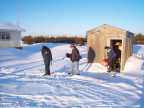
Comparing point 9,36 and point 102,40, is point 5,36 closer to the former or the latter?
point 9,36

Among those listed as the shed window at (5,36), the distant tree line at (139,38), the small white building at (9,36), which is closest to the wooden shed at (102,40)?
the small white building at (9,36)

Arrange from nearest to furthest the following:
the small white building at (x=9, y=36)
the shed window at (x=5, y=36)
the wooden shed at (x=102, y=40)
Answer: the wooden shed at (x=102, y=40) → the small white building at (x=9, y=36) → the shed window at (x=5, y=36)

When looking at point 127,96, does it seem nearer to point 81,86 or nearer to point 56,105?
point 81,86

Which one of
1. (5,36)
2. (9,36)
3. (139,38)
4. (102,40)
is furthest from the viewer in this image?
(139,38)

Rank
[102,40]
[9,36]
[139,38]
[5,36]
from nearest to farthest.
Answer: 1. [102,40]
2. [5,36]
3. [9,36]
4. [139,38]

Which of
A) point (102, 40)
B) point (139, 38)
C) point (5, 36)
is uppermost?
point (139, 38)

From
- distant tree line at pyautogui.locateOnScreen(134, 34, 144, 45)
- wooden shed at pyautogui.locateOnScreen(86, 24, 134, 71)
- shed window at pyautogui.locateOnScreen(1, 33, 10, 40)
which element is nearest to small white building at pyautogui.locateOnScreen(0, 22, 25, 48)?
shed window at pyautogui.locateOnScreen(1, 33, 10, 40)

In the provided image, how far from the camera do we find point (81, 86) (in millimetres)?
6094

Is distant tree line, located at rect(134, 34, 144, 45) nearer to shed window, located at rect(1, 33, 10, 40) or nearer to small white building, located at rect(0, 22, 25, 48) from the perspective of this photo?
small white building, located at rect(0, 22, 25, 48)

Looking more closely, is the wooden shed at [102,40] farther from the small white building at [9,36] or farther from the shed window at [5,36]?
the shed window at [5,36]

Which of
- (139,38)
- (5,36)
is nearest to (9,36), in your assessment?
(5,36)

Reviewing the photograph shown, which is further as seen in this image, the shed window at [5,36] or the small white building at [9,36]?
the shed window at [5,36]

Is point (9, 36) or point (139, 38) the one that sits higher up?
point (139, 38)

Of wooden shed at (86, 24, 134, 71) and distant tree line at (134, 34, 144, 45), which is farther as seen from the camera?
distant tree line at (134, 34, 144, 45)
